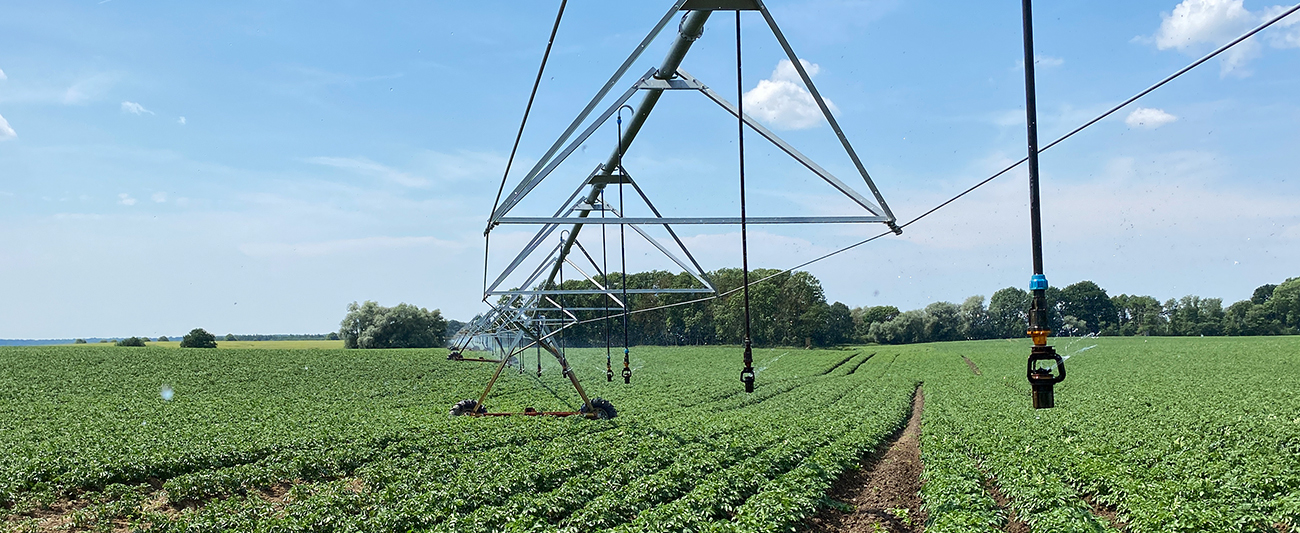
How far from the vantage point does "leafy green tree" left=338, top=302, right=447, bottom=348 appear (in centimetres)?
9512

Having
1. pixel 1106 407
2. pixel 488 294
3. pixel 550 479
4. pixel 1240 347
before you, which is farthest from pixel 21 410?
pixel 1240 347

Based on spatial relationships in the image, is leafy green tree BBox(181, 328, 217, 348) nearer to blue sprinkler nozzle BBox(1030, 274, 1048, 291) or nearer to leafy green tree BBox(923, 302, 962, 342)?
leafy green tree BBox(923, 302, 962, 342)

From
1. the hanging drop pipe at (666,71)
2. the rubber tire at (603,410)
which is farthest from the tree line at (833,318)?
the hanging drop pipe at (666,71)

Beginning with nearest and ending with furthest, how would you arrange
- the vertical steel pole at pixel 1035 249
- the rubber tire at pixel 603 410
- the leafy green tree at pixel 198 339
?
the vertical steel pole at pixel 1035 249 < the rubber tire at pixel 603 410 < the leafy green tree at pixel 198 339

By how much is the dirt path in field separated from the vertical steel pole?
5.40 meters

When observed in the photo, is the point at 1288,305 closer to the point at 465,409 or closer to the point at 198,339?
the point at 465,409

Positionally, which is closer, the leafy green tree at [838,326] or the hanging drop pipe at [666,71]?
the hanging drop pipe at [666,71]

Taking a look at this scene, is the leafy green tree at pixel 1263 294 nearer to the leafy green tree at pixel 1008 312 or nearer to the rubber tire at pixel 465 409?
the leafy green tree at pixel 1008 312

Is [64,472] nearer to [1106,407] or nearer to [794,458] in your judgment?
[794,458]

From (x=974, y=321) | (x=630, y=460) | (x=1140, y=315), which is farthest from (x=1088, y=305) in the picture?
(x=630, y=460)

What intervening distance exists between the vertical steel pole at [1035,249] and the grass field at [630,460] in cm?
459

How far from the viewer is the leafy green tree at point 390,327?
312 feet

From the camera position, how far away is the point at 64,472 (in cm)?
1270

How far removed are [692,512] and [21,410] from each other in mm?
25250
